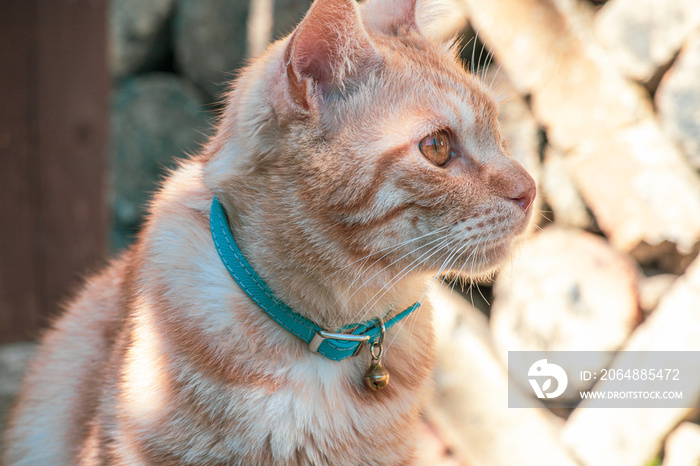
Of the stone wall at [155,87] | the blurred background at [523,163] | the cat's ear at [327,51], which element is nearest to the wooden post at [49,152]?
the blurred background at [523,163]

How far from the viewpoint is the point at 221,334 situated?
1128 mm

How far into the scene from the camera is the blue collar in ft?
3.74

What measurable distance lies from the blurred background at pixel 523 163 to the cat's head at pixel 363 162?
1.06ft

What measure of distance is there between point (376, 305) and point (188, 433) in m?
0.44

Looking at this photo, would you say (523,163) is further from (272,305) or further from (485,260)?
(272,305)

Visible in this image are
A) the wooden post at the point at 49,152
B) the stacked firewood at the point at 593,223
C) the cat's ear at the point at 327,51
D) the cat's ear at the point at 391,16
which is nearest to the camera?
the cat's ear at the point at 327,51

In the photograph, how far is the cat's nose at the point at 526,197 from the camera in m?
1.15

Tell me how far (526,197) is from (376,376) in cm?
46

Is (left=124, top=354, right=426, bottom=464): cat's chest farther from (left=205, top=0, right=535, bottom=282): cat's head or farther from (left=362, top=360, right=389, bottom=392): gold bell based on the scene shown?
(left=205, top=0, right=535, bottom=282): cat's head

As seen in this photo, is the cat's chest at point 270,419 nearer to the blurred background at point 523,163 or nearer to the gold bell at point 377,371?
the gold bell at point 377,371

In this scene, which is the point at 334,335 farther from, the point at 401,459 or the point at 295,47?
the point at 295,47

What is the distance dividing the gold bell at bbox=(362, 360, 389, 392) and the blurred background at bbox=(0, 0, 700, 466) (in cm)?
45
